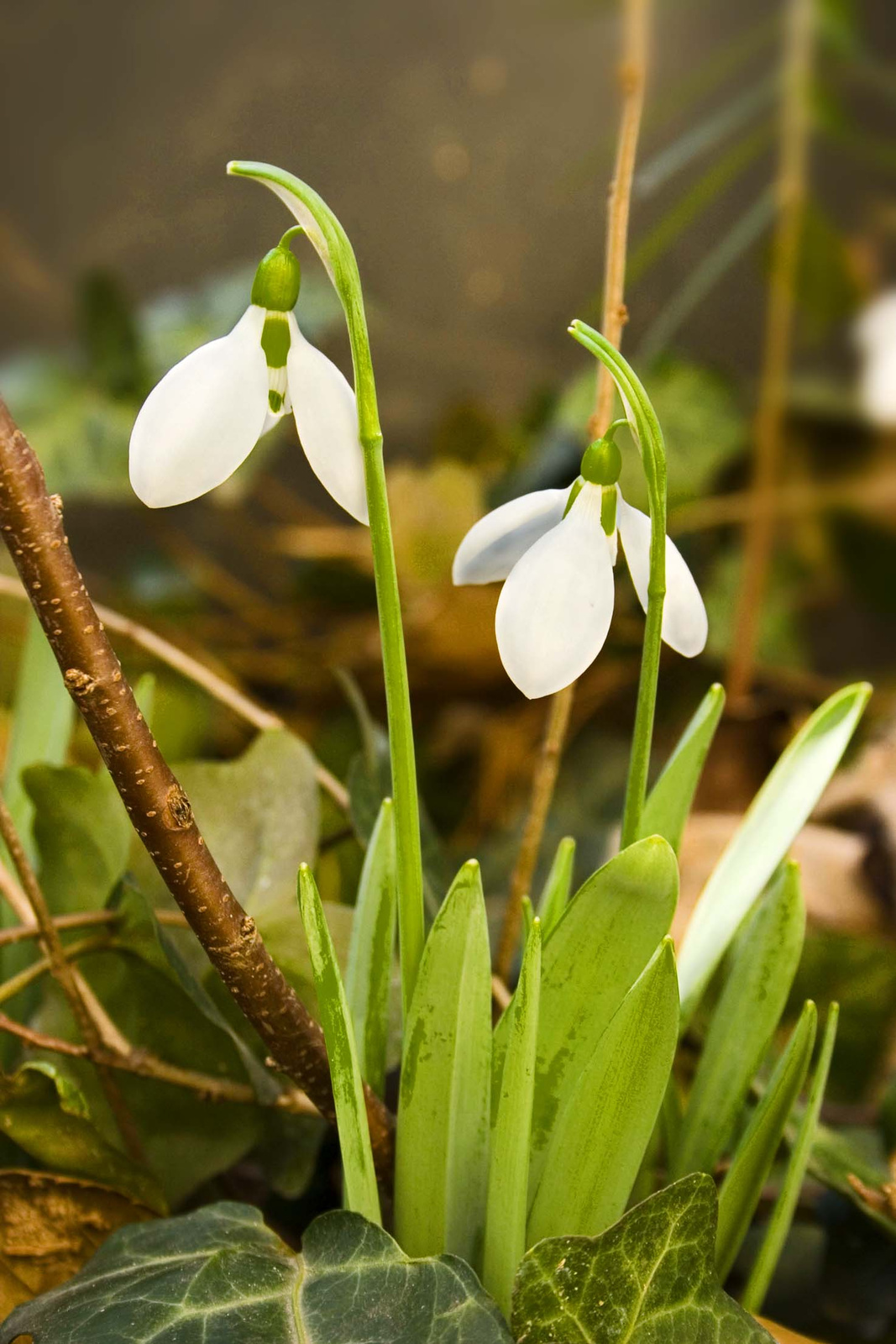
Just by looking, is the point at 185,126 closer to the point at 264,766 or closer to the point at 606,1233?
the point at 264,766

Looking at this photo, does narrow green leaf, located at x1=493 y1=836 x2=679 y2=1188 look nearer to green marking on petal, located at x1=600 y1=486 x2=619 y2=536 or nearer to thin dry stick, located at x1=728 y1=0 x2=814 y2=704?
green marking on petal, located at x1=600 y1=486 x2=619 y2=536

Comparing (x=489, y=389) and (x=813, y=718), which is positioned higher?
(x=489, y=389)

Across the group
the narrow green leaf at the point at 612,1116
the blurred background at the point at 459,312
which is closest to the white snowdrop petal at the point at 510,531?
the narrow green leaf at the point at 612,1116

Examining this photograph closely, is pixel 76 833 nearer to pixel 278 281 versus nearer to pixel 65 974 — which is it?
pixel 65 974


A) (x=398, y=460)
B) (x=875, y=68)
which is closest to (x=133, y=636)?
(x=398, y=460)

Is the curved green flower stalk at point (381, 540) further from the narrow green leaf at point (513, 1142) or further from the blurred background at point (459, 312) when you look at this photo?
the blurred background at point (459, 312)

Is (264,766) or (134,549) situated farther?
(134,549)
